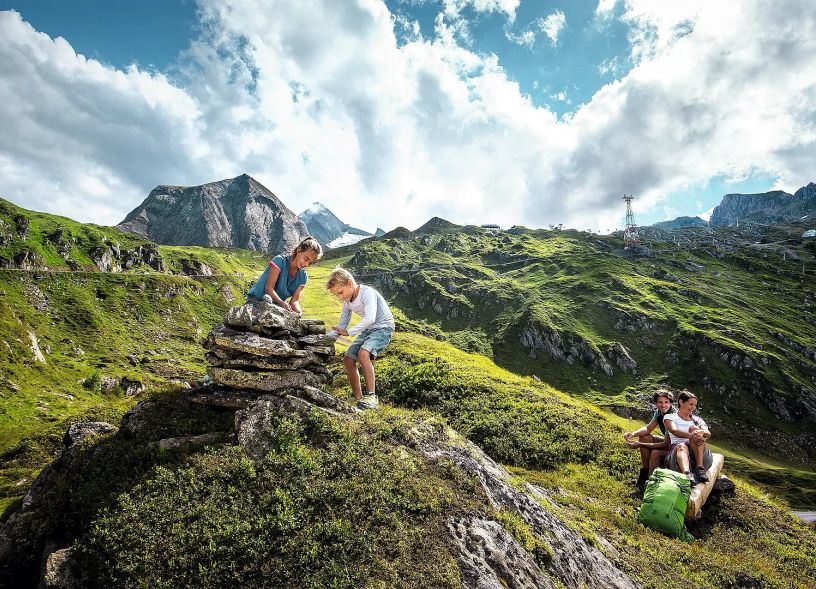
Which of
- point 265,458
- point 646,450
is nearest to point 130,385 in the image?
point 265,458

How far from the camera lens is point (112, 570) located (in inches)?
300

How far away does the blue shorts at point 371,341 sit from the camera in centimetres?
1343

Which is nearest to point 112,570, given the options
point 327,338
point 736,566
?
point 327,338

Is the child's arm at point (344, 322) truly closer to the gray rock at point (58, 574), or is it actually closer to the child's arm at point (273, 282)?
the child's arm at point (273, 282)

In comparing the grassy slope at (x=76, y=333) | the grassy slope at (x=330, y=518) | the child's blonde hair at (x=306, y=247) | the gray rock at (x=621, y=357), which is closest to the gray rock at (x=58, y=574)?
the grassy slope at (x=330, y=518)

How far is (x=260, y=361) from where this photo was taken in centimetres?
1323

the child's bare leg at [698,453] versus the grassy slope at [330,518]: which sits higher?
the child's bare leg at [698,453]

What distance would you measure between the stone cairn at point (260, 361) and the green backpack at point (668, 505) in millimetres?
11542

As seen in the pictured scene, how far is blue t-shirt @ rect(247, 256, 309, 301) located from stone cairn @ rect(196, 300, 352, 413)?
53 centimetres

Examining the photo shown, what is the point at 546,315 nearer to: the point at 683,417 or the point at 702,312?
the point at 702,312

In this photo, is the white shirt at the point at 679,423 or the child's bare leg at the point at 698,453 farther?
the white shirt at the point at 679,423

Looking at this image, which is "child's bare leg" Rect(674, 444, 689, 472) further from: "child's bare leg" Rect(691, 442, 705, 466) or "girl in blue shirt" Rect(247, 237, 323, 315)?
"girl in blue shirt" Rect(247, 237, 323, 315)

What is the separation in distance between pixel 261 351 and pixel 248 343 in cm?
50

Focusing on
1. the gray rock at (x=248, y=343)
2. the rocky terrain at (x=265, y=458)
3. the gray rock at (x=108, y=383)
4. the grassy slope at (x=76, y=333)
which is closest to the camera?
the rocky terrain at (x=265, y=458)
